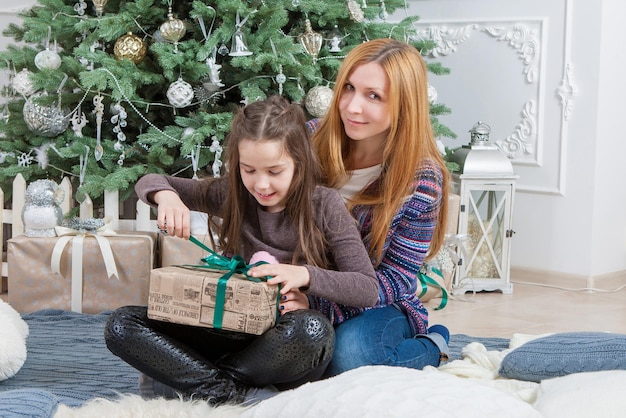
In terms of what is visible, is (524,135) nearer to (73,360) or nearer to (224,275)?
(73,360)

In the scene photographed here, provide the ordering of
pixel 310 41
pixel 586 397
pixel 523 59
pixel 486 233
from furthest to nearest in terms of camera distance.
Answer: pixel 523 59, pixel 486 233, pixel 310 41, pixel 586 397

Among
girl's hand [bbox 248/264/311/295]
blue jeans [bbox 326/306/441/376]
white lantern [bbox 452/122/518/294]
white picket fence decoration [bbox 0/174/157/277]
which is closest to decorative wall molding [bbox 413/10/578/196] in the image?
white lantern [bbox 452/122/518/294]

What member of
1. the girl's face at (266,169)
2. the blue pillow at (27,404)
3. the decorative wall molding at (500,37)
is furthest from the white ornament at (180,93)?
the blue pillow at (27,404)

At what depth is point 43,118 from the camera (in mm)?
3012

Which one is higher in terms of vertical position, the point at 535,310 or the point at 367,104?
the point at 367,104

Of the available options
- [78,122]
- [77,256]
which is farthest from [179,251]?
[78,122]

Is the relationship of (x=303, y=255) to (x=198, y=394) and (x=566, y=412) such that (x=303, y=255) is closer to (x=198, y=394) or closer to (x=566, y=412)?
(x=198, y=394)

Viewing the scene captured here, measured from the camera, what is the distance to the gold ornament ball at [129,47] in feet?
9.73

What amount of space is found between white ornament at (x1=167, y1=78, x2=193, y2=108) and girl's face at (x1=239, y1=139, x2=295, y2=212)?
3.76 ft

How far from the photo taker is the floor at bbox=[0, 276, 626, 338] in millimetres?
2900

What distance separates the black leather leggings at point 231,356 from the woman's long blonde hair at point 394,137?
0.30m

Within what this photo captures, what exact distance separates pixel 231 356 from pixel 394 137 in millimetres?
600

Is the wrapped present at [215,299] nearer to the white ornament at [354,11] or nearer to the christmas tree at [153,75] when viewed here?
the christmas tree at [153,75]

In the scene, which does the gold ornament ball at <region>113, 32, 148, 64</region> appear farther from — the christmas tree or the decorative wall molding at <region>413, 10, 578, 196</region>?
the decorative wall molding at <region>413, 10, 578, 196</region>
